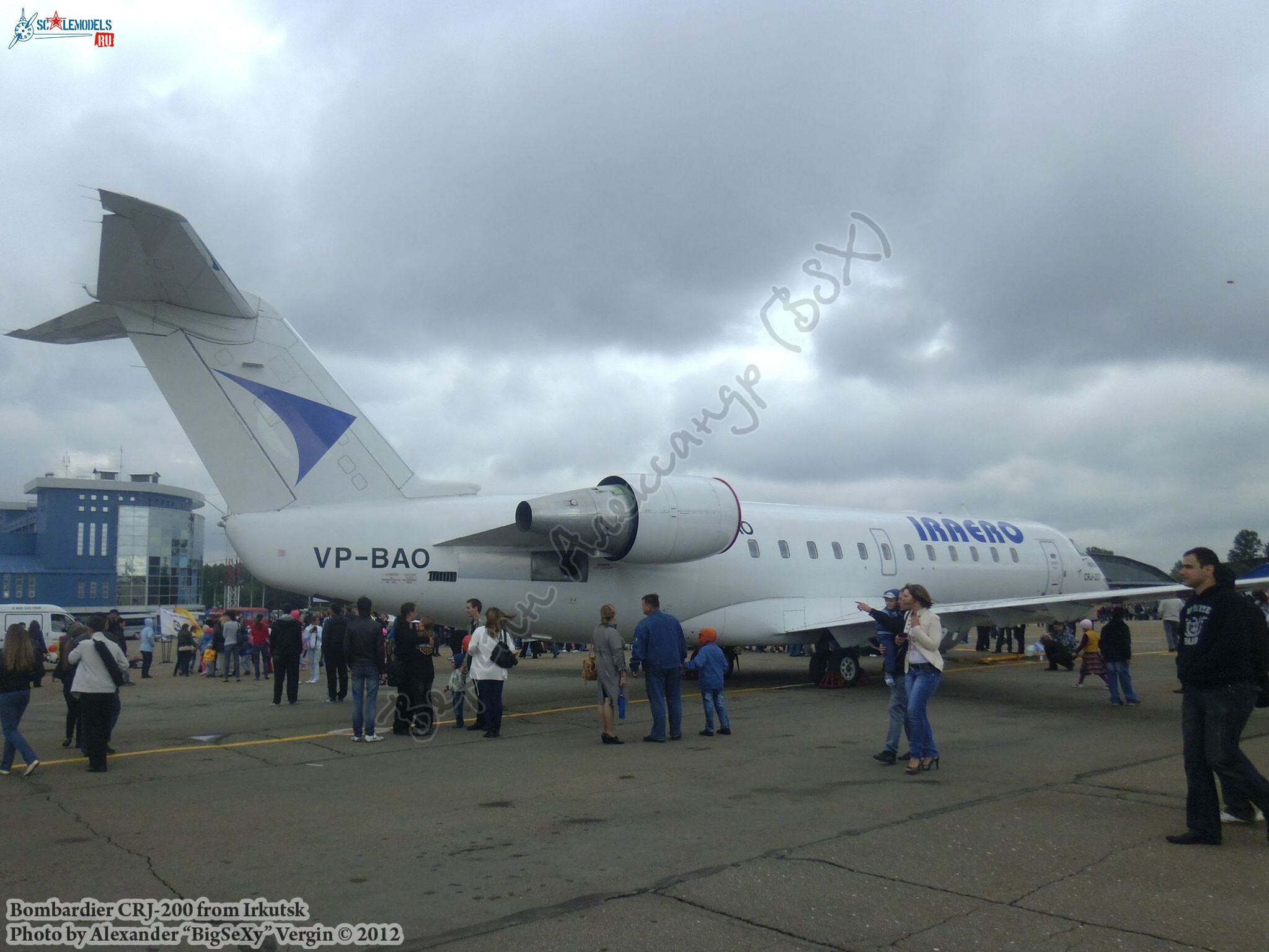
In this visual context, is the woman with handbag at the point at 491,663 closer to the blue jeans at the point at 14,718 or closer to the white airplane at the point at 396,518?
the white airplane at the point at 396,518

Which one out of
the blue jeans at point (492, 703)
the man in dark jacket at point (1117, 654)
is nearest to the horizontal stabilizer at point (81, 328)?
the blue jeans at point (492, 703)

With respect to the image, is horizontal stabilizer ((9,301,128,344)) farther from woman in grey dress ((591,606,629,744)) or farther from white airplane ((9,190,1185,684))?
woman in grey dress ((591,606,629,744))

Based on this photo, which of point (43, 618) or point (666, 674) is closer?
point (666, 674)

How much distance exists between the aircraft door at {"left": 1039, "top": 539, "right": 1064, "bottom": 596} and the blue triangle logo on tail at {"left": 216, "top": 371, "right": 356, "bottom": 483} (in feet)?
59.2

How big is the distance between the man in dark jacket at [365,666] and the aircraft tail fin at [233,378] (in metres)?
2.72

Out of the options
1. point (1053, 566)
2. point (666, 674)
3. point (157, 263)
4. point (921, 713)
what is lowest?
point (921, 713)

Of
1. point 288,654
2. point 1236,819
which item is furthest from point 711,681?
point 288,654

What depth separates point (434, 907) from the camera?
193 inches

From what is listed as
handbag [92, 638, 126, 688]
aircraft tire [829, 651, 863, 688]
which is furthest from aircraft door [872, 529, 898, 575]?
handbag [92, 638, 126, 688]

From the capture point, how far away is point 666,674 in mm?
10789

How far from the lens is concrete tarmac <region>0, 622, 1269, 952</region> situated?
4609 millimetres

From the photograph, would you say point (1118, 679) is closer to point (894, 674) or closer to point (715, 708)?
point (894, 674)

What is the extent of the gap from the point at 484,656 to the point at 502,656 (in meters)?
0.27

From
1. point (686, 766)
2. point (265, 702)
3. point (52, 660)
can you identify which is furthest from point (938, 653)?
point (52, 660)
